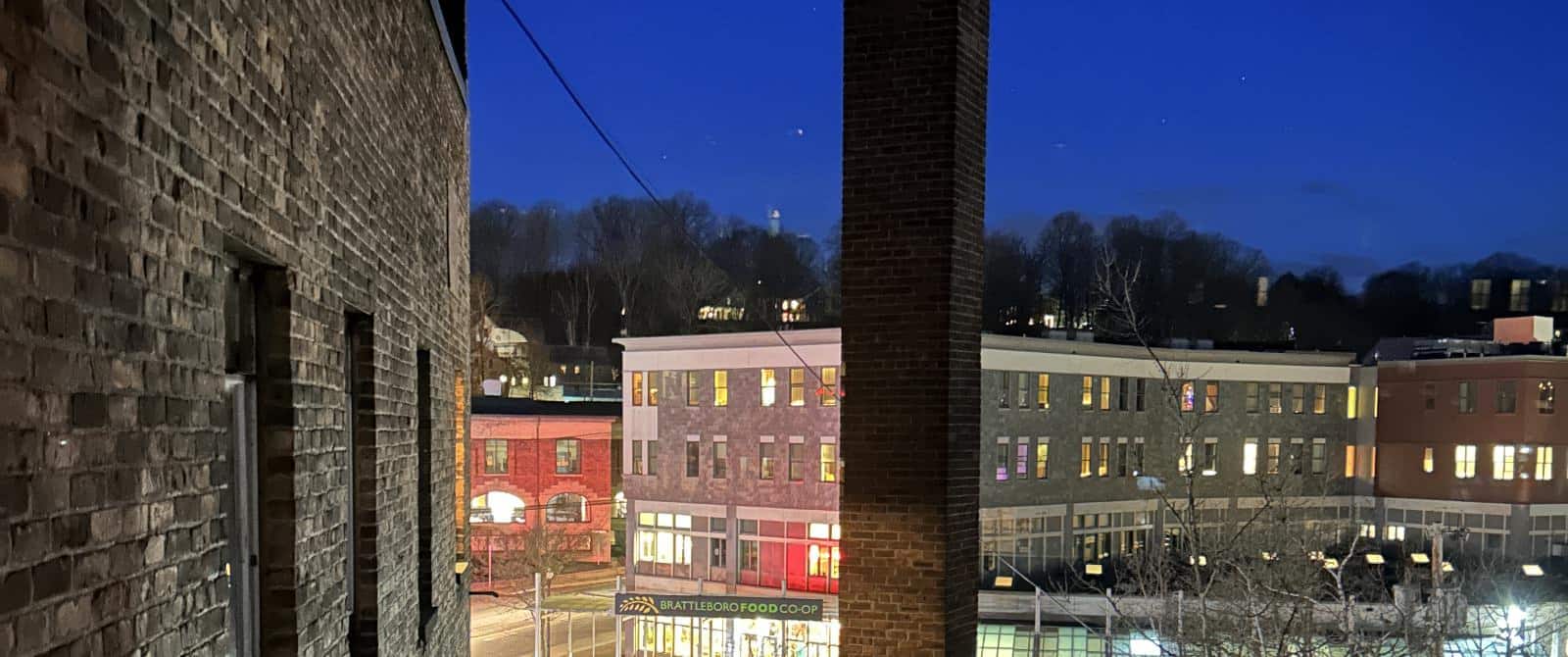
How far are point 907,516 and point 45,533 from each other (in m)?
4.86

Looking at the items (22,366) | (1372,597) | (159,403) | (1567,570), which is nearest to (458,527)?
(159,403)

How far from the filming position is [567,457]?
29047mm

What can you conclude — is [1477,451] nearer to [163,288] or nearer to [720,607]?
[720,607]

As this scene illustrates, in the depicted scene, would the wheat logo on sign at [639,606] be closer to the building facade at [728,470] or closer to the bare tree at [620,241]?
the building facade at [728,470]

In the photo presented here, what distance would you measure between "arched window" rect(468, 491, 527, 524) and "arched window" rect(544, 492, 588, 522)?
928mm

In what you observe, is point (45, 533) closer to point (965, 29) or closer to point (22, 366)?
point (22, 366)

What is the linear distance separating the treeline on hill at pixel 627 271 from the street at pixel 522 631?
1878cm

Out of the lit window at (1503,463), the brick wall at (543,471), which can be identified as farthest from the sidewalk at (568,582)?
the lit window at (1503,463)

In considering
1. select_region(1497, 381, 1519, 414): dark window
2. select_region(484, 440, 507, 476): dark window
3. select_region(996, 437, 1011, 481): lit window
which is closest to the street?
select_region(484, 440, 507, 476): dark window

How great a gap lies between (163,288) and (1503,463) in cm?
3313

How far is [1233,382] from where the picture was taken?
27.7m

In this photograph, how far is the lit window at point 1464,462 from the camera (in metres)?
28.4

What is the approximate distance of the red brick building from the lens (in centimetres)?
2778

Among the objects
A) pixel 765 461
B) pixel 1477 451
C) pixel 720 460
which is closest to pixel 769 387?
pixel 765 461
